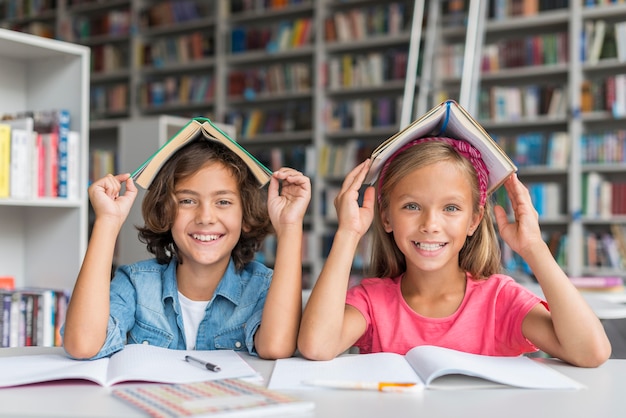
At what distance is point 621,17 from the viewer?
14.7 feet

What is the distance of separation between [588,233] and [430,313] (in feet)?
11.6

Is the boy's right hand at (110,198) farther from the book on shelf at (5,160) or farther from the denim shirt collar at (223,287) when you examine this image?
the book on shelf at (5,160)

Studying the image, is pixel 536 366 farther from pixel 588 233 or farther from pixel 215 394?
pixel 588 233

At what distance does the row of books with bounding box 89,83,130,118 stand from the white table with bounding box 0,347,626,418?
5.43m

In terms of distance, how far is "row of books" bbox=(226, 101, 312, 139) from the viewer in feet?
17.4

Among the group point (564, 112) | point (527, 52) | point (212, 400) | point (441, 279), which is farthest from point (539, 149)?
point (212, 400)

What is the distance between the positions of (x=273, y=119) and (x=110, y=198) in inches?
167

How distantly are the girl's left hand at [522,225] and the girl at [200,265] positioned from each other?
1.23 ft

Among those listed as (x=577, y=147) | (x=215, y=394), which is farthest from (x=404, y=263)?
(x=577, y=147)

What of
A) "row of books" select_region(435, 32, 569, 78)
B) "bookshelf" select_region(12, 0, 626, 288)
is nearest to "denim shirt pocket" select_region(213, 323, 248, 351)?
"bookshelf" select_region(12, 0, 626, 288)

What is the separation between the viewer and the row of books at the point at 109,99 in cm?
611

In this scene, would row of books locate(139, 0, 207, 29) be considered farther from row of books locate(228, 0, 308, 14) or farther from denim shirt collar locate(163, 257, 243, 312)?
denim shirt collar locate(163, 257, 243, 312)

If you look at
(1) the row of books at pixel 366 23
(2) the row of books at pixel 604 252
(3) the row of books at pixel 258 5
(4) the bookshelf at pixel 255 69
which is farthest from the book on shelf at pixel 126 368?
(3) the row of books at pixel 258 5

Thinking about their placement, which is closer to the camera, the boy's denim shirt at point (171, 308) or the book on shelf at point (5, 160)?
the boy's denim shirt at point (171, 308)
